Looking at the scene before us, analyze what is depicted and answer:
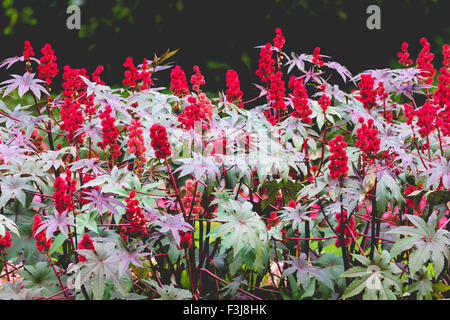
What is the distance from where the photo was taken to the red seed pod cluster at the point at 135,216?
1791 millimetres

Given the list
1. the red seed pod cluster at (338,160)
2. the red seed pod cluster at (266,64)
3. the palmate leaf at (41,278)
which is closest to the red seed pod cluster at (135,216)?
the palmate leaf at (41,278)

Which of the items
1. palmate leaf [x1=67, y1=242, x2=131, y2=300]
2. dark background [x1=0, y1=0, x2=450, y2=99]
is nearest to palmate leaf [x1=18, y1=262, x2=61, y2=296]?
palmate leaf [x1=67, y1=242, x2=131, y2=300]

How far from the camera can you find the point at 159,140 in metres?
1.76

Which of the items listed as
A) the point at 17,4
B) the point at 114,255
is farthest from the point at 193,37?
the point at 114,255

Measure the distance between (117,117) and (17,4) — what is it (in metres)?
4.10

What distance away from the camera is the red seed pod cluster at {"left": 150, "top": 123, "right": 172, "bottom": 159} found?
1750 mm

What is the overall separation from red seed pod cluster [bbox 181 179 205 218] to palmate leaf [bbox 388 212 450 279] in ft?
2.45

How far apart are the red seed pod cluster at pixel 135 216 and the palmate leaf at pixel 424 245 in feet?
2.86

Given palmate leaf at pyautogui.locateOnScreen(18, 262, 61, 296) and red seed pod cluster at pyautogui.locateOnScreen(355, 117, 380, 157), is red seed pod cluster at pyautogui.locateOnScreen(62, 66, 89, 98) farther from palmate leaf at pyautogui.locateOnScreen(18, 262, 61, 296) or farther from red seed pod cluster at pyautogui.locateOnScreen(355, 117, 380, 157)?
red seed pod cluster at pyautogui.locateOnScreen(355, 117, 380, 157)

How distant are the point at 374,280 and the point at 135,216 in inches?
34.7

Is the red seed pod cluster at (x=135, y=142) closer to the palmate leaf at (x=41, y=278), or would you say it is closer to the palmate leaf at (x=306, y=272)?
the palmate leaf at (x=41, y=278)

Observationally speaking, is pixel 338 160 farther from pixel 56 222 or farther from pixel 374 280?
pixel 56 222

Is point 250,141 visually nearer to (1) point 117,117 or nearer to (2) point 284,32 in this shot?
(1) point 117,117

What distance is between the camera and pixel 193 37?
225 inches
